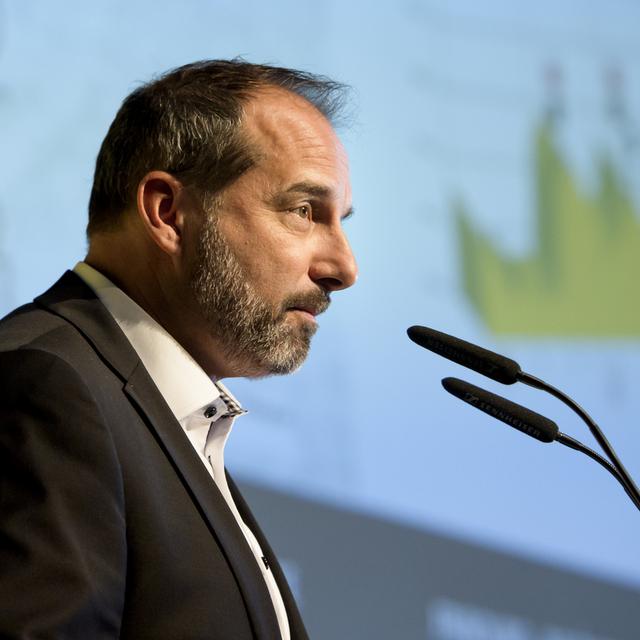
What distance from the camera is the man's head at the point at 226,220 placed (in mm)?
1911

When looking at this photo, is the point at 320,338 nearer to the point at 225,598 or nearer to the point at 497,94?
the point at 497,94

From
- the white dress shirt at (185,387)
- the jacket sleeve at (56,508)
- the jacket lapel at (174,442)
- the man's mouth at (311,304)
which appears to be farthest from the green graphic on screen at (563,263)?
the jacket sleeve at (56,508)

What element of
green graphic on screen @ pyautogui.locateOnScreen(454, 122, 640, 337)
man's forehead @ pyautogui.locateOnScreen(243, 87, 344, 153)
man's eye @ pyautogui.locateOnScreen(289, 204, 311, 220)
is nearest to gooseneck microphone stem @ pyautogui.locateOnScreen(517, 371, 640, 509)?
man's eye @ pyautogui.locateOnScreen(289, 204, 311, 220)

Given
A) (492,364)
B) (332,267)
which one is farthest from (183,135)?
(492,364)

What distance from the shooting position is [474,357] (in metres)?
1.71

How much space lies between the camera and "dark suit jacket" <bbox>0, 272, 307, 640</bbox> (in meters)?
1.38

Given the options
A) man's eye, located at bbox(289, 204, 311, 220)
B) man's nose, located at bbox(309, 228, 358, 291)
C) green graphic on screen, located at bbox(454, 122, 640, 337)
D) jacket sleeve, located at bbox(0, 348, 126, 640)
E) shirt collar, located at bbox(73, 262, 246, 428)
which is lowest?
jacket sleeve, located at bbox(0, 348, 126, 640)

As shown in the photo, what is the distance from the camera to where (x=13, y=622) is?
1.32 m

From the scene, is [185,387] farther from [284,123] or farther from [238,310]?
[284,123]

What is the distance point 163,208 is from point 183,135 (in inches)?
5.4

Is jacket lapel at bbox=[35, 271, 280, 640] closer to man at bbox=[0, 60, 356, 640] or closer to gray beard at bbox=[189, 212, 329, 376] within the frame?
man at bbox=[0, 60, 356, 640]

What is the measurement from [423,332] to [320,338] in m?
1.56

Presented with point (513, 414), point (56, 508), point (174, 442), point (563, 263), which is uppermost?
point (563, 263)

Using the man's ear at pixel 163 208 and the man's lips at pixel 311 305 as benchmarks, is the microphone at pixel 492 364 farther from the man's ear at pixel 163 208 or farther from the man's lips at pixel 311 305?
the man's ear at pixel 163 208
